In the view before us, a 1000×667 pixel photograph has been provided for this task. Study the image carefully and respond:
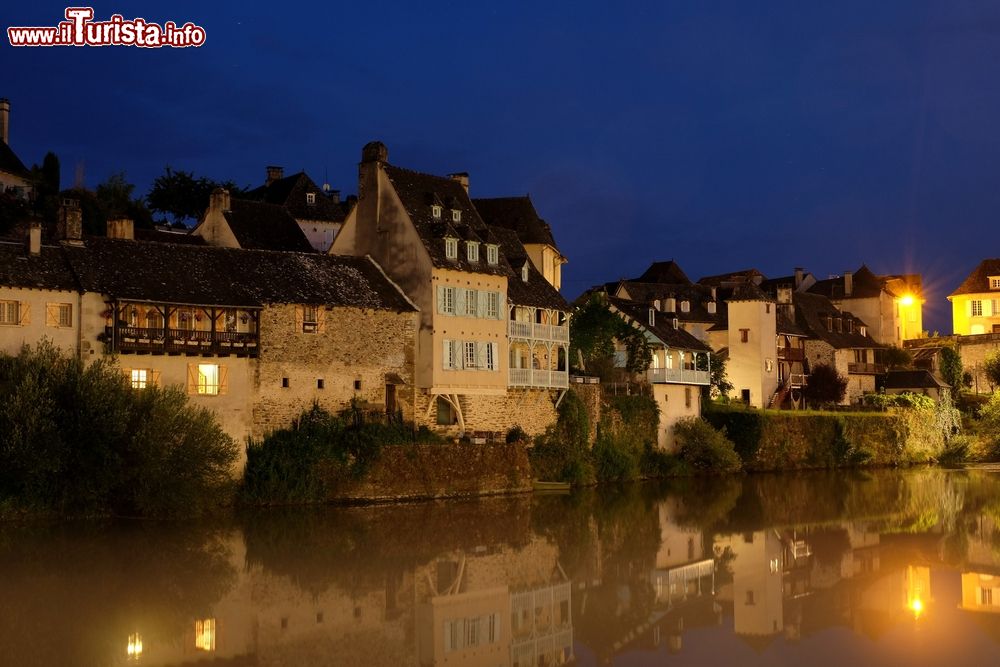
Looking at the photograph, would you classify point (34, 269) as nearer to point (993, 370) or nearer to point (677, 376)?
point (677, 376)

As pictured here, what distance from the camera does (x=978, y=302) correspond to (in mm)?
92625

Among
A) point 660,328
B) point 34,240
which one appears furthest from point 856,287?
point 34,240

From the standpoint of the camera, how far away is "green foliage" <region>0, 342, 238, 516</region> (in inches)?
1351

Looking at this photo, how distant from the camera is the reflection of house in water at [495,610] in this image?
896 inches

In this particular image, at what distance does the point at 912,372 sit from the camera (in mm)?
78375

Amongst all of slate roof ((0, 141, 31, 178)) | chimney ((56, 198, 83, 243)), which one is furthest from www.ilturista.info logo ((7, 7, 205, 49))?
slate roof ((0, 141, 31, 178))

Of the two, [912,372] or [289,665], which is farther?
[912,372]

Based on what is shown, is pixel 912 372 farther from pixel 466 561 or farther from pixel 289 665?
pixel 289 665

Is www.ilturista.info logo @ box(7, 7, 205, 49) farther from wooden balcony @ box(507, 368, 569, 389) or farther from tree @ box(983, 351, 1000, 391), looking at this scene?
tree @ box(983, 351, 1000, 391)

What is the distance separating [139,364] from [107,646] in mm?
18621

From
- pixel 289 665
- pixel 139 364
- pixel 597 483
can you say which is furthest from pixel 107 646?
pixel 597 483

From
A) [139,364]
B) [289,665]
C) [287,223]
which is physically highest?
[287,223]

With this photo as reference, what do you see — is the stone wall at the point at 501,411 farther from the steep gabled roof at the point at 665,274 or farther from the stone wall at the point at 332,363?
the steep gabled roof at the point at 665,274

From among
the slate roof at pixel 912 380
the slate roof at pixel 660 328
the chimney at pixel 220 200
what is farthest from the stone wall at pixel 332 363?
the slate roof at pixel 912 380
